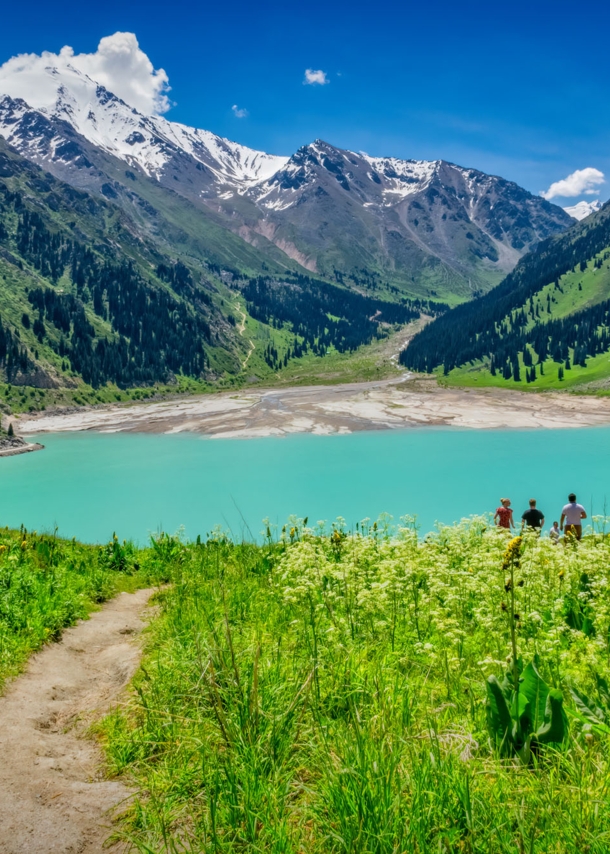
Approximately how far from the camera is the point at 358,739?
10.5 ft

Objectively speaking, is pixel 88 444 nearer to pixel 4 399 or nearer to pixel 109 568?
pixel 4 399

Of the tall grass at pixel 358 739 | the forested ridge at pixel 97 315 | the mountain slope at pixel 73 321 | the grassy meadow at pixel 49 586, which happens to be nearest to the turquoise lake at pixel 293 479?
the grassy meadow at pixel 49 586

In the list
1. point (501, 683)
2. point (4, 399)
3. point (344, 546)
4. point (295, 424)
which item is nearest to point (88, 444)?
point (295, 424)

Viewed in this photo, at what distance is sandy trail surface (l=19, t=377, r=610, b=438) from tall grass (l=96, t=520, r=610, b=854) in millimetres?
73563

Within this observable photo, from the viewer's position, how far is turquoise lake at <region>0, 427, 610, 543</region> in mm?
41281

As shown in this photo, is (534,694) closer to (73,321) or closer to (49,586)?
(49,586)

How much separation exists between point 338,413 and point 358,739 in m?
93.6

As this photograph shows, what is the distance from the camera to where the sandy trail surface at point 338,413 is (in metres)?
85.4

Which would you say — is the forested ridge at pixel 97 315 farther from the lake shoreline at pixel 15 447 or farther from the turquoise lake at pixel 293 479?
the turquoise lake at pixel 293 479

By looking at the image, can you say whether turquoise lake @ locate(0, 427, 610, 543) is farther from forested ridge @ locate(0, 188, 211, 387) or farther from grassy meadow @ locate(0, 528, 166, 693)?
forested ridge @ locate(0, 188, 211, 387)

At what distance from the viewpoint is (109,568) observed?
44.0ft

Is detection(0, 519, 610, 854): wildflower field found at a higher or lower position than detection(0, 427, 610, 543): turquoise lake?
higher

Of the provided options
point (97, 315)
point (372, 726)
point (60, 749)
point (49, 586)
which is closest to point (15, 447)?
point (49, 586)

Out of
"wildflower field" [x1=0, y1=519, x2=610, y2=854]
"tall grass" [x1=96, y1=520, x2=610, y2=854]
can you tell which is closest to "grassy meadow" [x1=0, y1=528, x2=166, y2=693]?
"wildflower field" [x1=0, y1=519, x2=610, y2=854]
